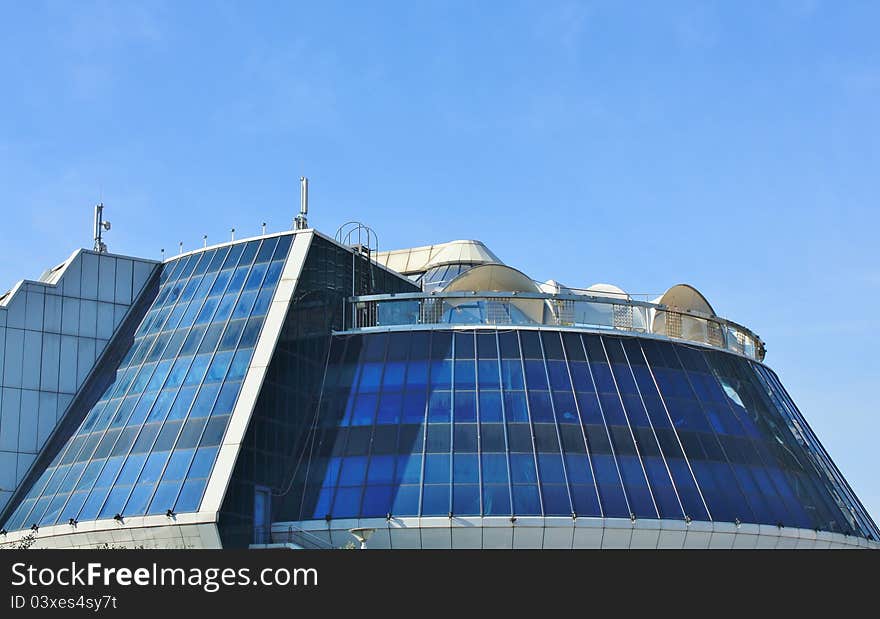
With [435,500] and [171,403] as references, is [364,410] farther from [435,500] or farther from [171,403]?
[171,403]

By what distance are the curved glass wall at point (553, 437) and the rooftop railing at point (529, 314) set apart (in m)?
1.13

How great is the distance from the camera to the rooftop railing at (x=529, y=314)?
64.9 meters

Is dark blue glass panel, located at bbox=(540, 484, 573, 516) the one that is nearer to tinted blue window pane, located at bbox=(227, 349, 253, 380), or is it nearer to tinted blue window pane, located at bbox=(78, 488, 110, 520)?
tinted blue window pane, located at bbox=(227, 349, 253, 380)

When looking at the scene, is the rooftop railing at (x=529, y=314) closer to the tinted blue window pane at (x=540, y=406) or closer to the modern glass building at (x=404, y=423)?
the modern glass building at (x=404, y=423)

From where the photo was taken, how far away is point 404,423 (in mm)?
59656

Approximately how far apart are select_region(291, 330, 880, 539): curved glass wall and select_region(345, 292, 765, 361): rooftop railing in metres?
1.13

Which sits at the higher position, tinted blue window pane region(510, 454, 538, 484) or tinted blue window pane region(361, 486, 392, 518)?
tinted blue window pane region(510, 454, 538, 484)

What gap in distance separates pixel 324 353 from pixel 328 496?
883 centimetres

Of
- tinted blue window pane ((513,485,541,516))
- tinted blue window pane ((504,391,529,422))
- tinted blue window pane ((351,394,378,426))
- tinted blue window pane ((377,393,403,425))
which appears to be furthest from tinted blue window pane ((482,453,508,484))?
tinted blue window pane ((351,394,378,426))

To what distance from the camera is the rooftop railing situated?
64938 millimetres

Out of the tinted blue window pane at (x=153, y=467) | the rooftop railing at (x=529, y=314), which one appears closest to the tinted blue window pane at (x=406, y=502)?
the tinted blue window pane at (x=153, y=467)

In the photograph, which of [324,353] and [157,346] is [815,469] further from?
[157,346]

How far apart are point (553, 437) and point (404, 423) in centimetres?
633

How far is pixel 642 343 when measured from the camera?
211 feet
